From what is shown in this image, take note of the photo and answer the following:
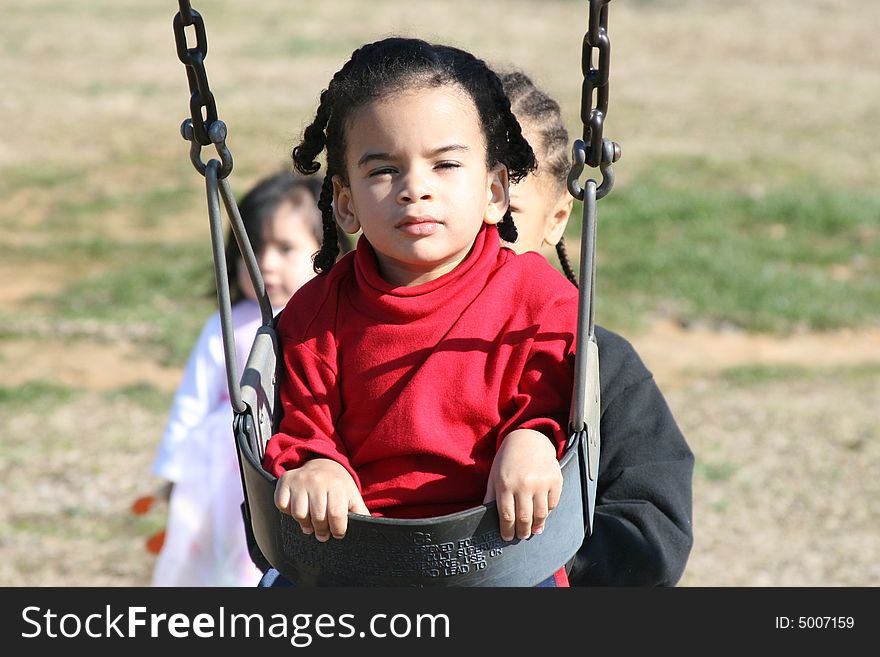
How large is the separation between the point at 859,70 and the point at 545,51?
4.70 meters

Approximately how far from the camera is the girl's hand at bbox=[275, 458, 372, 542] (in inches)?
68.0

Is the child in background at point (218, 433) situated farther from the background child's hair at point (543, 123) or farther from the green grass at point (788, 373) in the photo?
the green grass at point (788, 373)

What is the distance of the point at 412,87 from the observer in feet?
6.25

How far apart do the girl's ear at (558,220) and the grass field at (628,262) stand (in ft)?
1.06

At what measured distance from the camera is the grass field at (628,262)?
5.91 metres

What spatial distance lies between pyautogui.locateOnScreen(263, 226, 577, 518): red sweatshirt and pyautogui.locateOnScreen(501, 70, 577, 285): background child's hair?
557mm

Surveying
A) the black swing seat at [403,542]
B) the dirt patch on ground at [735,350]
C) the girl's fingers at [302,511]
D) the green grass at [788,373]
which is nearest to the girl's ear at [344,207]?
the black swing seat at [403,542]

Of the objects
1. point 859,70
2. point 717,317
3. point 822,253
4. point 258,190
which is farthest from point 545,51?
point 258,190

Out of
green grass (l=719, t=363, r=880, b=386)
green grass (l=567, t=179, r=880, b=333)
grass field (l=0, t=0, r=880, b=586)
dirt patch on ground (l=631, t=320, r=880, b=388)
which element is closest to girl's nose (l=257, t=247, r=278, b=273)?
grass field (l=0, t=0, r=880, b=586)

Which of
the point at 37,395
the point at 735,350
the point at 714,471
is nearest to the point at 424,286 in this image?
the point at 714,471

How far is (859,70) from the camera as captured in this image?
18.4 meters

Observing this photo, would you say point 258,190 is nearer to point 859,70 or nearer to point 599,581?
point 599,581

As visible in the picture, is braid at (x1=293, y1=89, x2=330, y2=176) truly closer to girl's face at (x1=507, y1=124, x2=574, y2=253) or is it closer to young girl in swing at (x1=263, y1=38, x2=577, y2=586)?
young girl in swing at (x1=263, y1=38, x2=577, y2=586)

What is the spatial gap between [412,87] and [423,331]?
1.22ft
